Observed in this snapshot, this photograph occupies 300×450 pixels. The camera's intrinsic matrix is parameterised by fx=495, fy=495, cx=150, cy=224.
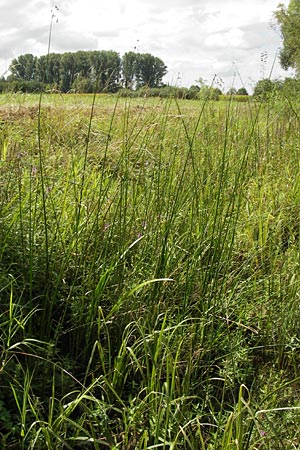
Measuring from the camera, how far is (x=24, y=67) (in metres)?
2.36

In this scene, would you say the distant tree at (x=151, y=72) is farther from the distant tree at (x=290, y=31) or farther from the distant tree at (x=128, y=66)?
the distant tree at (x=290, y=31)

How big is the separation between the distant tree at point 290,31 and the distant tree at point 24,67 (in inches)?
425

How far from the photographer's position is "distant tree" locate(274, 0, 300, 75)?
43.3 feet

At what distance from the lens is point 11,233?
179 cm

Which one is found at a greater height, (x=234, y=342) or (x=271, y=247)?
(x=271, y=247)

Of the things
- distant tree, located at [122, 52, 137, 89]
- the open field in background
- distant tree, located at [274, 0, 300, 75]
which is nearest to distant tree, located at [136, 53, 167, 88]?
distant tree, located at [122, 52, 137, 89]

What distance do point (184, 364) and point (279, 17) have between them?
19.0m

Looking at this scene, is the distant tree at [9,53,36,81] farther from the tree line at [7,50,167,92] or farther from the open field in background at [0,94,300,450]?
the open field in background at [0,94,300,450]

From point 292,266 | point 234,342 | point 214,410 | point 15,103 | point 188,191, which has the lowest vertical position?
point 214,410

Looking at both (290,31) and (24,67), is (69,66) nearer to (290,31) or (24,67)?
Answer: (24,67)

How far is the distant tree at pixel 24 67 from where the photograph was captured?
2279 mm

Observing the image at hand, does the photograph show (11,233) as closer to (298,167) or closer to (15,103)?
(298,167)

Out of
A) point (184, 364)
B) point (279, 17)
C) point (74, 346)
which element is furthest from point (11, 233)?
point (279, 17)

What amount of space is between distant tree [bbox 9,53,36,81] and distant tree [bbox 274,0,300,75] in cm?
1080
